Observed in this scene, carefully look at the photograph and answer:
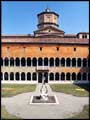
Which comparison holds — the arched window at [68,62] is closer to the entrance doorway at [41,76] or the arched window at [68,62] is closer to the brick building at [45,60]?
the brick building at [45,60]

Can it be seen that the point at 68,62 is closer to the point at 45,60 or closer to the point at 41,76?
the point at 45,60

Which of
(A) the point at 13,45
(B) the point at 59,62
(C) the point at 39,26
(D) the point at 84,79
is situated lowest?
(D) the point at 84,79

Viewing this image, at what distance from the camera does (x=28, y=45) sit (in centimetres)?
4319

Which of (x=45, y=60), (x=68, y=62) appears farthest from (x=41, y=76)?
(x=68, y=62)

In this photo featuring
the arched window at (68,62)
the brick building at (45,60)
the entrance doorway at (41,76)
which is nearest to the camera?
the brick building at (45,60)

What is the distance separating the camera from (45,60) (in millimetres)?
43094

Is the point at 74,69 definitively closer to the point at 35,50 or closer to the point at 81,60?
the point at 81,60

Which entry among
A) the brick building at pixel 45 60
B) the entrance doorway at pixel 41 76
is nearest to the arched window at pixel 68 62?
the brick building at pixel 45 60

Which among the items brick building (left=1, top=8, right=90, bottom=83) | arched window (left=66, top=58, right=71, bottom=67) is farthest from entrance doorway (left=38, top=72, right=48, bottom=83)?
arched window (left=66, top=58, right=71, bottom=67)

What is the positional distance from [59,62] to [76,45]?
12.5 feet

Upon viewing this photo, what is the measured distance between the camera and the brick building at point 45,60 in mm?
42500

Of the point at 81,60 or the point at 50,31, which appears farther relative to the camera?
the point at 50,31

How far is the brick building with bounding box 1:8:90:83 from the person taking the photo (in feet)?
139

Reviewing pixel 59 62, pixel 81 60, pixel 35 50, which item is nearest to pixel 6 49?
pixel 35 50
